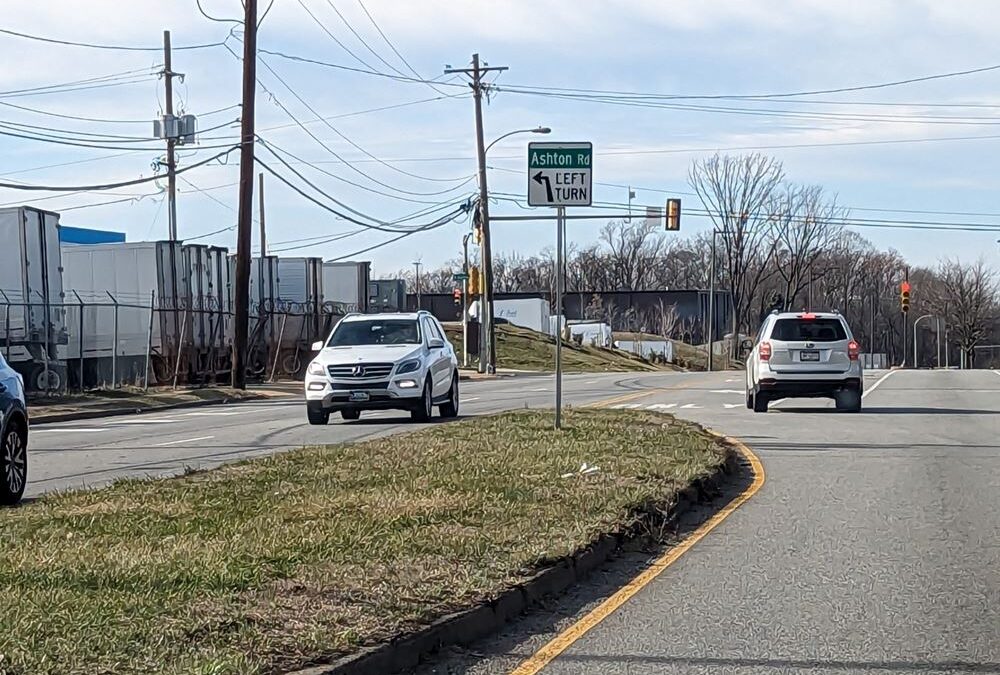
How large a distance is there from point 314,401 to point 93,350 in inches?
650

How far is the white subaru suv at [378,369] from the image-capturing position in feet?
70.6

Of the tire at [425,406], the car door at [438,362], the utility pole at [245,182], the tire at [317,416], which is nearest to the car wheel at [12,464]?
the tire at [317,416]

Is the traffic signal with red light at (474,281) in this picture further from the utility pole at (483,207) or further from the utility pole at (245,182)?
the utility pole at (245,182)

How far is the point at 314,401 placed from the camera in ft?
71.4

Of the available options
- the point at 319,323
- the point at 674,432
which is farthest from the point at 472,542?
the point at 319,323

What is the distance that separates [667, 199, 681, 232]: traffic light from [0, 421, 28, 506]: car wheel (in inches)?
1377

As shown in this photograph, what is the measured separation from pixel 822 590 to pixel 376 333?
1527cm

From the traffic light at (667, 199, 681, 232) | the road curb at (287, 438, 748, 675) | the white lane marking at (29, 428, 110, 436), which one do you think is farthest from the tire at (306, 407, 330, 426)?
the traffic light at (667, 199, 681, 232)

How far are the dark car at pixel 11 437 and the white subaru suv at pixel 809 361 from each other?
1479 centimetres

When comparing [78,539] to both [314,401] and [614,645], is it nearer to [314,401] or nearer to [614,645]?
[614,645]

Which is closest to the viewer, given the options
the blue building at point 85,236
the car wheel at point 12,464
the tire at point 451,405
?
the car wheel at point 12,464

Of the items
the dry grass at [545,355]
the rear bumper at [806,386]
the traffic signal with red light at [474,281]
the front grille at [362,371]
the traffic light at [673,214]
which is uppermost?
the traffic light at [673,214]

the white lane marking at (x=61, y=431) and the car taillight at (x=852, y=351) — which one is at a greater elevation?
the car taillight at (x=852, y=351)

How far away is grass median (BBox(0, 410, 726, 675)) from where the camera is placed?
617 cm
